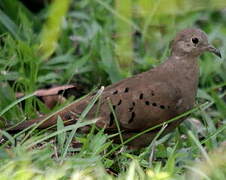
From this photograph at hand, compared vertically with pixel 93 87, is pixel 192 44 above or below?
above

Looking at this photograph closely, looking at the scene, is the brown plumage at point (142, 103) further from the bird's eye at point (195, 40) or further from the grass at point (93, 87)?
the bird's eye at point (195, 40)

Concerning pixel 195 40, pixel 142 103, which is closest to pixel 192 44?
pixel 195 40

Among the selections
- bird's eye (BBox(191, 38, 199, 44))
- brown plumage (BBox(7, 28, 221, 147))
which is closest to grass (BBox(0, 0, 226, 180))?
brown plumage (BBox(7, 28, 221, 147))

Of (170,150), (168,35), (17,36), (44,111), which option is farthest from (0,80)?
(168,35)

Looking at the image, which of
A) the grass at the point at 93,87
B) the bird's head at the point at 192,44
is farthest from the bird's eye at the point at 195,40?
the grass at the point at 93,87

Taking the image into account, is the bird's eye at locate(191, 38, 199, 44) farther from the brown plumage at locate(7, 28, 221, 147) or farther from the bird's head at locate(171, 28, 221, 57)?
the brown plumage at locate(7, 28, 221, 147)

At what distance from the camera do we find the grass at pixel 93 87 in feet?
10.3

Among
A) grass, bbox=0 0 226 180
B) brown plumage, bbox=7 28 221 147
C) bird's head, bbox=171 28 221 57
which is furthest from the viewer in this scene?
bird's head, bbox=171 28 221 57

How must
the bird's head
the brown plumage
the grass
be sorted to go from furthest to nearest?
the bird's head < the brown plumage < the grass

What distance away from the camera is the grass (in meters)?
3.14

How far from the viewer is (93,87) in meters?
5.40

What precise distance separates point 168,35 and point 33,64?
149 centimetres

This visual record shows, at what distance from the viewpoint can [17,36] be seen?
18.1 ft

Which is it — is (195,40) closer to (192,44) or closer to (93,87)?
(192,44)
